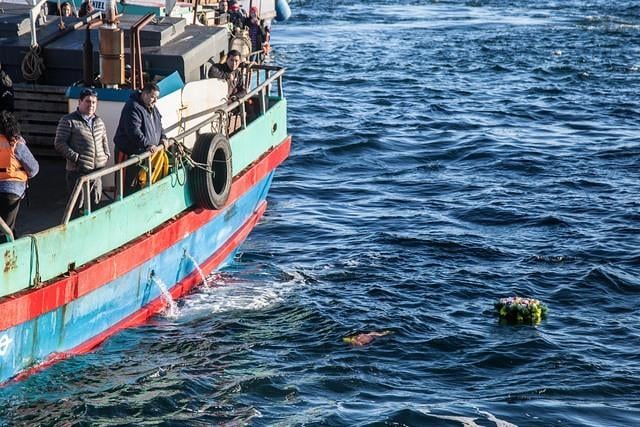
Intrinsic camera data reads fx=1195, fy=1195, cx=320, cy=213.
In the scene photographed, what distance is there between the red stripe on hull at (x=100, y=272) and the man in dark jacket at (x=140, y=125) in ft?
2.92

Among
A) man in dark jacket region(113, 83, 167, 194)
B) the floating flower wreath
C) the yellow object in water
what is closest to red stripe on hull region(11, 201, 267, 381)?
the yellow object in water

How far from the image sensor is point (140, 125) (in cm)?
1193

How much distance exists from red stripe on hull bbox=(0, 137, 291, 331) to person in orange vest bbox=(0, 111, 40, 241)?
703mm

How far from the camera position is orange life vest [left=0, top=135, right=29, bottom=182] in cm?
1056

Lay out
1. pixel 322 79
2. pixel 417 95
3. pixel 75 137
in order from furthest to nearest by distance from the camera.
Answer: pixel 322 79 → pixel 417 95 → pixel 75 137

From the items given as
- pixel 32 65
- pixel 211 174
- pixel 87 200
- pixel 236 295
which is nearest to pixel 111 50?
pixel 32 65

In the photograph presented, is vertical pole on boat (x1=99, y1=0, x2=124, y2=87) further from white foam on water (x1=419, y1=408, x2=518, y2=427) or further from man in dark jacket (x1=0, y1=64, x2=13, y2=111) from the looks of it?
white foam on water (x1=419, y1=408, x2=518, y2=427)

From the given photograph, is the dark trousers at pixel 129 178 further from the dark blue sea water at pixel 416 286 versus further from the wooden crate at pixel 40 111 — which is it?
the dark blue sea water at pixel 416 286

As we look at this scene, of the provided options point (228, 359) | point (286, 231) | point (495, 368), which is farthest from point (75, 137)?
point (286, 231)

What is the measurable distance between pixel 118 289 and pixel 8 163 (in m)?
1.80

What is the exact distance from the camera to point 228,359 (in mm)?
11984

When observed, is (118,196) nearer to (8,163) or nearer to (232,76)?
(8,163)

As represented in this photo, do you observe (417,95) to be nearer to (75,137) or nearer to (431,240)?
(431,240)

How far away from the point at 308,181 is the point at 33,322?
1018cm
